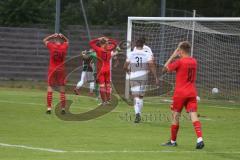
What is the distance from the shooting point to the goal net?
2981cm

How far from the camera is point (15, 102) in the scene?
2667cm

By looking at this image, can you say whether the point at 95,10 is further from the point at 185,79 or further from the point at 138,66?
the point at 185,79

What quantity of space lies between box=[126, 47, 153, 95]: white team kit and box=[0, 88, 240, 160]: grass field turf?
3.42 feet

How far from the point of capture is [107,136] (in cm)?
1708

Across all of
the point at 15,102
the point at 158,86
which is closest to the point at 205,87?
the point at 158,86

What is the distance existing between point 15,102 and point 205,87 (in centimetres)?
783

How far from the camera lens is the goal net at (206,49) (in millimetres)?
29812

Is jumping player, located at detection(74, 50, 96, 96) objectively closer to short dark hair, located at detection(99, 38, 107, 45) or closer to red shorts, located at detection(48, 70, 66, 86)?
short dark hair, located at detection(99, 38, 107, 45)

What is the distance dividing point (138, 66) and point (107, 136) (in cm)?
495

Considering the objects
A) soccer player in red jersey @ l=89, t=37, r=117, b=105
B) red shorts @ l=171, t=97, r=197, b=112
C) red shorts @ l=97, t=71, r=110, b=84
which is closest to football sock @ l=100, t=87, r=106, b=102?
soccer player in red jersey @ l=89, t=37, r=117, b=105

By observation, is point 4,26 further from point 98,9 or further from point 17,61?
point 98,9

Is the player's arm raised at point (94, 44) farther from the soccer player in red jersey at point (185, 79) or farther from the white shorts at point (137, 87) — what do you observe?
the soccer player in red jersey at point (185, 79)

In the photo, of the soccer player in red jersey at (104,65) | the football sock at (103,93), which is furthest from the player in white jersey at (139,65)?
the soccer player in red jersey at (104,65)

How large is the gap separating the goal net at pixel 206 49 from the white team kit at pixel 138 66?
731 cm
